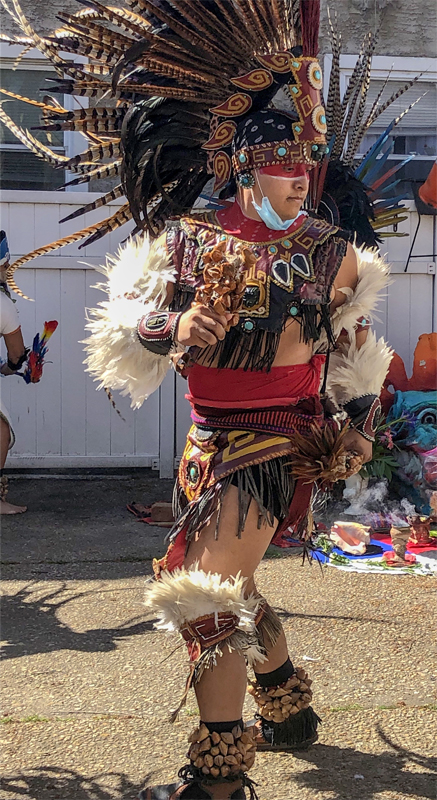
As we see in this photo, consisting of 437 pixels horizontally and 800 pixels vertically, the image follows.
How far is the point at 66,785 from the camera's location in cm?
269

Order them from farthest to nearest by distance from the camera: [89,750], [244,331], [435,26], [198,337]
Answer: [435,26]
[89,750]
[244,331]
[198,337]

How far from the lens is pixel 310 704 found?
330 cm

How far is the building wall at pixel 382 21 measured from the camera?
7.46m

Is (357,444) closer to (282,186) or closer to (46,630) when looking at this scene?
(282,186)

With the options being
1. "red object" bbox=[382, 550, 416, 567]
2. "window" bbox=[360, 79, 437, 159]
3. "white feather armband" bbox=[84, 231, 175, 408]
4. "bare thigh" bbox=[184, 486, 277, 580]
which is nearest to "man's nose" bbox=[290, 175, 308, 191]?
"white feather armband" bbox=[84, 231, 175, 408]

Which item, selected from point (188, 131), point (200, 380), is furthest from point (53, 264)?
point (200, 380)

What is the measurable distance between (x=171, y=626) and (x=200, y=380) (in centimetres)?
79

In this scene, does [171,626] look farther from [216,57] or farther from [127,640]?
[216,57]

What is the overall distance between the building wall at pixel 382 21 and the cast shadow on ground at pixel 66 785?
6.56m

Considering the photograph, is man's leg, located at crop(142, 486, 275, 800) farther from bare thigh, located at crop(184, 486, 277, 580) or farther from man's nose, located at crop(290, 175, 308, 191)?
man's nose, located at crop(290, 175, 308, 191)

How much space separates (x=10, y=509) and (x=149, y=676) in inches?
123

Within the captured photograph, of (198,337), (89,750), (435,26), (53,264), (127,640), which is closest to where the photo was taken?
(198,337)

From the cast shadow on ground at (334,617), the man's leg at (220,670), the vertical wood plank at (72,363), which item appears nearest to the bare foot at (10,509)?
the vertical wood plank at (72,363)

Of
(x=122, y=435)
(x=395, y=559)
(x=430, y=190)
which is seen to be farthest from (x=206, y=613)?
(x=430, y=190)
